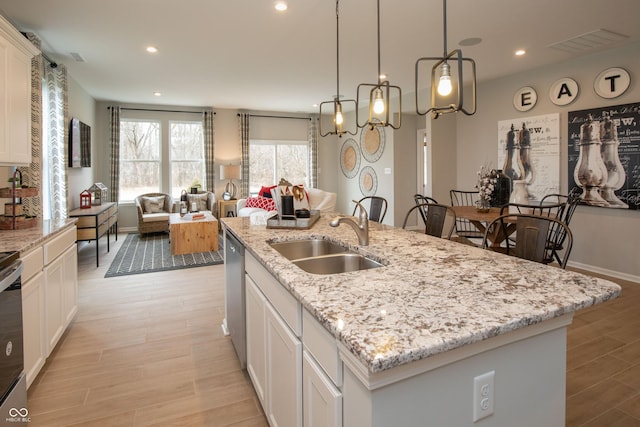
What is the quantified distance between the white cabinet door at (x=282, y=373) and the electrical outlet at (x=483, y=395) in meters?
0.55

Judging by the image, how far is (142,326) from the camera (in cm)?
304

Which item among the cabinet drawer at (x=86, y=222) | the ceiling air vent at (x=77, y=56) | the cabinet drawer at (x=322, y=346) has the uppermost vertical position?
the ceiling air vent at (x=77, y=56)

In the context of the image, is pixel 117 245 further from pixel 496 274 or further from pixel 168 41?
pixel 496 274

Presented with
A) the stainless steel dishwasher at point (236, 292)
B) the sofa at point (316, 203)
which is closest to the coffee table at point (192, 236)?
the sofa at point (316, 203)

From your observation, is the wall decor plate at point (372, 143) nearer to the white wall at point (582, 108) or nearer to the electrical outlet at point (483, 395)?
the white wall at point (582, 108)

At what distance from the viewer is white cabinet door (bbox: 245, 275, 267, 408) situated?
69.1 inches

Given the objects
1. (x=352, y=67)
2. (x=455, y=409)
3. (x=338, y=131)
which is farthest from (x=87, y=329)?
(x=352, y=67)

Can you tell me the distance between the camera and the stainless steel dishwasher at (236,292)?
2195mm

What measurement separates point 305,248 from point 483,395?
1364mm

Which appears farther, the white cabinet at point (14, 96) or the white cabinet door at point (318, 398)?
the white cabinet at point (14, 96)

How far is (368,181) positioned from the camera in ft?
26.4

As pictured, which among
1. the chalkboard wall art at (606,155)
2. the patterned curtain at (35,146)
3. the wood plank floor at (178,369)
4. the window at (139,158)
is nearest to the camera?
the wood plank floor at (178,369)

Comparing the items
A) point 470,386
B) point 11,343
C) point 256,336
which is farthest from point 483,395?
point 11,343

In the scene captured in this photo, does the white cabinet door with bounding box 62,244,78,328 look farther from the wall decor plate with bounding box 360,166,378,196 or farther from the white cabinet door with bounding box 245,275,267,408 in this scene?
the wall decor plate with bounding box 360,166,378,196
